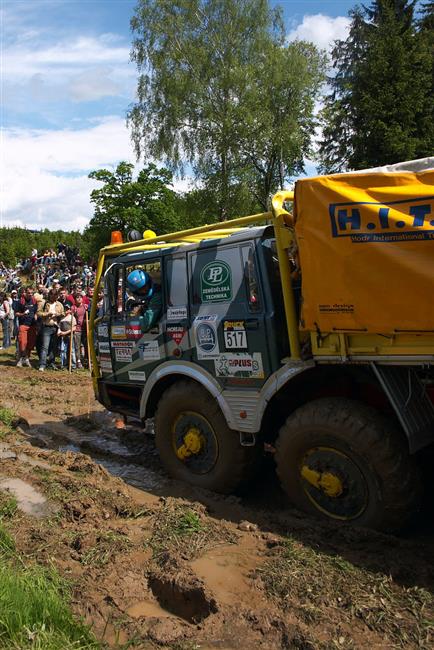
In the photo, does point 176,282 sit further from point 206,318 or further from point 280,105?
A: point 280,105

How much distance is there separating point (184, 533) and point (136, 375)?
2108 millimetres

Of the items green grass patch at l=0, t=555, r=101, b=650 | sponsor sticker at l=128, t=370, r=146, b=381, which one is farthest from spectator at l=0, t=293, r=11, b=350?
green grass patch at l=0, t=555, r=101, b=650

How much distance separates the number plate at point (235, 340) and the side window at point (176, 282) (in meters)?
0.67

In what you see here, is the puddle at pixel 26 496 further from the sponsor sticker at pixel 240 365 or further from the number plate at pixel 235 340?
the number plate at pixel 235 340

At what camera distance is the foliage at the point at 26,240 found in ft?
254

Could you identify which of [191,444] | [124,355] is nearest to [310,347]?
[191,444]

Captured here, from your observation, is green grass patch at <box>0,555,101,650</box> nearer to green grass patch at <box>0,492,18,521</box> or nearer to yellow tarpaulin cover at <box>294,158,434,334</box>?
green grass patch at <box>0,492,18,521</box>

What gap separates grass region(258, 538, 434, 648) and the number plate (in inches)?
70.0

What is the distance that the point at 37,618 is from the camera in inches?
118

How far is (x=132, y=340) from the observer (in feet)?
19.5

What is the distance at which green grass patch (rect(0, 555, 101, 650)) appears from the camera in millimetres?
2811

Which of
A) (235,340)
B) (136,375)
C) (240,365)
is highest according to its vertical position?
(235,340)

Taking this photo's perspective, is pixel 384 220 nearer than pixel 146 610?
No

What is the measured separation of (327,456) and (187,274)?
7.16ft
